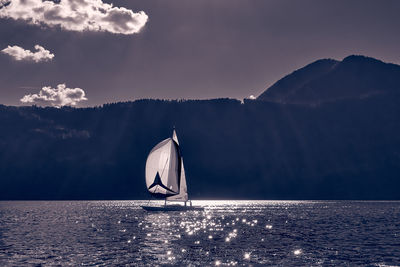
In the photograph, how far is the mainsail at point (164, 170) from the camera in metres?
114

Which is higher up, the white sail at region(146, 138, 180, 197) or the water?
the white sail at region(146, 138, 180, 197)

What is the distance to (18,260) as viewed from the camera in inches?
1623

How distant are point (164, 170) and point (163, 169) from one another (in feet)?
1.07

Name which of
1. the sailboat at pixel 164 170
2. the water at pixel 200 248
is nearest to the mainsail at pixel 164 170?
the sailboat at pixel 164 170

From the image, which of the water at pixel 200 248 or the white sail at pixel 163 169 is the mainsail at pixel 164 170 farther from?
the water at pixel 200 248

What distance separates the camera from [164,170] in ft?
374

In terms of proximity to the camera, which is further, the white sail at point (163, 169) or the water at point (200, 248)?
the white sail at point (163, 169)

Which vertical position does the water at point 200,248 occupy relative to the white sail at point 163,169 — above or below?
below

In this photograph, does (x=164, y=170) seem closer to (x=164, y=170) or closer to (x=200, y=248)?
(x=164, y=170)

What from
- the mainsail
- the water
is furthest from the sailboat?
the water

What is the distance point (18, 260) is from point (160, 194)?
72863mm

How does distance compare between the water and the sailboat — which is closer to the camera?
the water

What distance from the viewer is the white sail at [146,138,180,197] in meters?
114

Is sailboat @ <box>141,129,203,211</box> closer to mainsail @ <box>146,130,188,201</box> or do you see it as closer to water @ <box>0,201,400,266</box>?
mainsail @ <box>146,130,188,201</box>
